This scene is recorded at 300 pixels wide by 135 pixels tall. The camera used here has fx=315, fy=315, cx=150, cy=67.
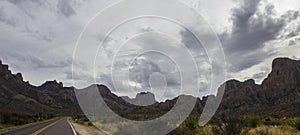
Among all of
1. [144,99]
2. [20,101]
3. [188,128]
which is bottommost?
[188,128]

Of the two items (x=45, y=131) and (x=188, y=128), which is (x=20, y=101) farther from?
(x=188, y=128)

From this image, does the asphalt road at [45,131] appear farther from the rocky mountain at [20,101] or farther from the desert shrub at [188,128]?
the rocky mountain at [20,101]

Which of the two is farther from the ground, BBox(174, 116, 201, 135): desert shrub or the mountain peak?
the mountain peak

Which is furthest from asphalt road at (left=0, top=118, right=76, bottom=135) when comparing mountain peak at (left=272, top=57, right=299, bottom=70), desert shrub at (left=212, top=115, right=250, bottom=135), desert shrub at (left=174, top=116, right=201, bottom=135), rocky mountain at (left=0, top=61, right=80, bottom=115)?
mountain peak at (left=272, top=57, right=299, bottom=70)

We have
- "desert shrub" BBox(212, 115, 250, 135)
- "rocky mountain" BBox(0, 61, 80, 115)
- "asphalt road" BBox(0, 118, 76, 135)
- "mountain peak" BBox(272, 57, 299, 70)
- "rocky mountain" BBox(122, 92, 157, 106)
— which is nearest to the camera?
"desert shrub" BBox(212, 115, 250, 135)

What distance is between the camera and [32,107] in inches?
5536

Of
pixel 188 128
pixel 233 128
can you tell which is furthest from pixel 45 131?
pixel 233 128

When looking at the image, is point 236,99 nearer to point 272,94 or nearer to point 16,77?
point 272,94

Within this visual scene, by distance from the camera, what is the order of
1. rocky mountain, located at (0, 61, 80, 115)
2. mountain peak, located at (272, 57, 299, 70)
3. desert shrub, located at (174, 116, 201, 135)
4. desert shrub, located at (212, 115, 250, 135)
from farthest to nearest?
mountain peak, located at (272, 57, 299, 70) < rocky mountain, located at (0, 61, 80, 115) < desert shrub, located at (174, 116, 201, 135) < desert shrub, located at (212, 115, 250, 135)

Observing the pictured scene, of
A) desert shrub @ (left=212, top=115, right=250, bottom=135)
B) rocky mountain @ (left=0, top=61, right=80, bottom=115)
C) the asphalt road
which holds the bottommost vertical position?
desert shrub @ (left=212, top=115, right=250, bottom=135)

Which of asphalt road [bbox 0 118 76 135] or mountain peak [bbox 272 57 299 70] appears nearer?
asphalt road [bbox 0 118 76 135]

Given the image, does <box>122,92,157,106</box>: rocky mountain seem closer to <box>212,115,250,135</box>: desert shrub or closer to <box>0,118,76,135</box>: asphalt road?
<box>0,118,76,135</box>: asphalt road

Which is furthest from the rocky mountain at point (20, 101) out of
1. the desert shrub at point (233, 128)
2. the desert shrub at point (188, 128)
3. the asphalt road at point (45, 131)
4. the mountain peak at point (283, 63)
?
the mountain peak at point (283, 63)

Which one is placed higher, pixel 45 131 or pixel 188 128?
pixel 45 131
